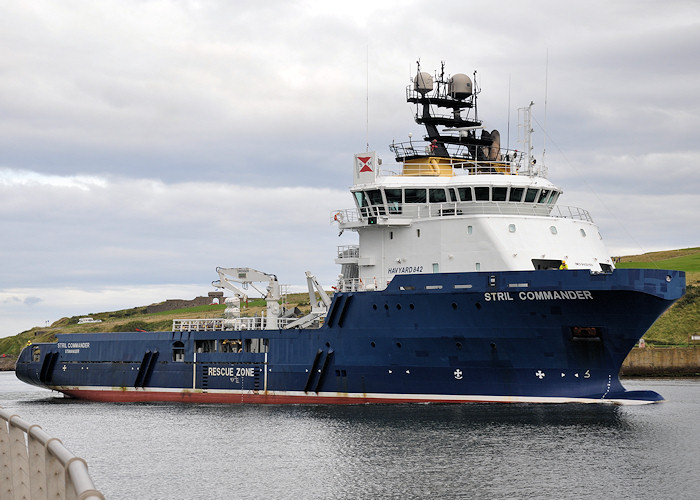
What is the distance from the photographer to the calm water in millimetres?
17750

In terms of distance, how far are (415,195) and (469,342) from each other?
22.9ft

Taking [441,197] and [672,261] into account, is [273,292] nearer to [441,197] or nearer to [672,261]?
[441,197]

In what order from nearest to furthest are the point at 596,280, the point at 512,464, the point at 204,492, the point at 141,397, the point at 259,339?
the point at 204,492 < the point at 512,464 < the point at 596,280 < the point at 259,339 < the point at 141,397

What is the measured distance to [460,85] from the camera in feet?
117

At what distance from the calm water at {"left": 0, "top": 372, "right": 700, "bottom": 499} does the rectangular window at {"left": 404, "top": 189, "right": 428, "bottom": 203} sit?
8261 millimetres

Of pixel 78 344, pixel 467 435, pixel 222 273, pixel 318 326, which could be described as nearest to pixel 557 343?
pixel 467 435

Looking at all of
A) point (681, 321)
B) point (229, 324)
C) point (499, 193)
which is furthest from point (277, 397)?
point (681, 321)

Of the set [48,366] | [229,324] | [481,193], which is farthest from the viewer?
[48,366]

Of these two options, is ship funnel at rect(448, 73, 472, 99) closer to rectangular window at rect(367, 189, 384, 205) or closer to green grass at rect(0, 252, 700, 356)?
rectangular window at rect(367, 189, 384, 205)

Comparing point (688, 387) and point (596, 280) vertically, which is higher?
point (596, 280)

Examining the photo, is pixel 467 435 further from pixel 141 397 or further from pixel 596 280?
pixel 141 397

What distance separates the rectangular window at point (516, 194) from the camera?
31.0 meters

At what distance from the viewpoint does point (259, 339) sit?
33.5 metres

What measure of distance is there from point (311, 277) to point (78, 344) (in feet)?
45.0
